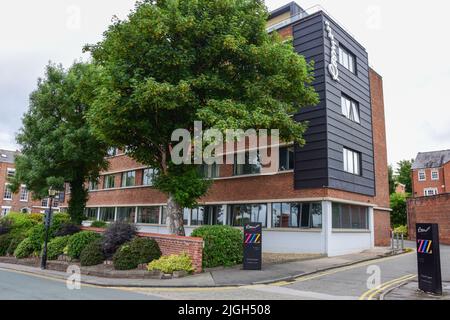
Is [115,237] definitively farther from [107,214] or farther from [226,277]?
[107,214]

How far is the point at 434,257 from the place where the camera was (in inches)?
372

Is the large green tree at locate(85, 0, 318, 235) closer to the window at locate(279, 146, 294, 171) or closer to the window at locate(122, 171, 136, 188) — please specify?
the window at locate(279, 146, 294, 171)

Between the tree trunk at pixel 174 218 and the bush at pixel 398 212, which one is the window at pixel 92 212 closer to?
the tree trunk at pixel 174 218

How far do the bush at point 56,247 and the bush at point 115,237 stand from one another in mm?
3444

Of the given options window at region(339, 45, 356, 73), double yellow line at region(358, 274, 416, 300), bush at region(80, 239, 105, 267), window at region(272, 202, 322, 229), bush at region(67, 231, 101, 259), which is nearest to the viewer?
double yellow line at region(358, 274, 416, 300)

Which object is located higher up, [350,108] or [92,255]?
[350,108]

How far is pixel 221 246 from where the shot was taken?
555 inches

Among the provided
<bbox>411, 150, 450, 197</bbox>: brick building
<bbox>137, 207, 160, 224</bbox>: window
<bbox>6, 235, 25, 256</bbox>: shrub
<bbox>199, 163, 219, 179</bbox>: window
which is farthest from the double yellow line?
<bbox>411, 150, 450, 197</bbox>: brick building

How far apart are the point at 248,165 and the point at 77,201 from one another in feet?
36.5

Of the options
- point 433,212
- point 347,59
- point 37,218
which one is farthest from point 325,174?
point 37,218

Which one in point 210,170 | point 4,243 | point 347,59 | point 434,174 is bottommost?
point 4,243

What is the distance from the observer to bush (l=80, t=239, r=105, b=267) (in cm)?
1499

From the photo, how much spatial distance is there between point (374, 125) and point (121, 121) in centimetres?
1804
